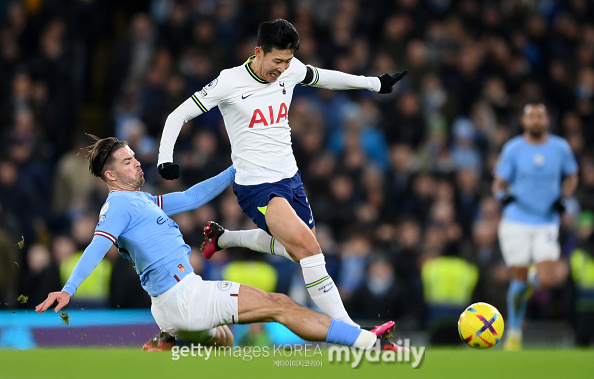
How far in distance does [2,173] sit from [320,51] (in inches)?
191

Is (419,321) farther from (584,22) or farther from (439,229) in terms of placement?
(584,22)

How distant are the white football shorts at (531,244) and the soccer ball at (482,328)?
10.3 ft

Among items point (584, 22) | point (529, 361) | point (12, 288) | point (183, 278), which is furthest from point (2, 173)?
point (584, 22)

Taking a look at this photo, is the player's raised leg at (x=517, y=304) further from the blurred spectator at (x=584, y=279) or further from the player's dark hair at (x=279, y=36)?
the player's dark hair at (x=279, y=36)

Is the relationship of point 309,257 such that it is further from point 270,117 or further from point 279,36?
point 279,36

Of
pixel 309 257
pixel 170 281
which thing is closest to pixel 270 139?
pixel 309 257

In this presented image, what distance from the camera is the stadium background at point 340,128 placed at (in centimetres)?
1118

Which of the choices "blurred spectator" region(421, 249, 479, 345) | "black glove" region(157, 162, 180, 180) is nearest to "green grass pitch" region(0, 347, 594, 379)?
"black glove" region(157, 162, 180, 180)

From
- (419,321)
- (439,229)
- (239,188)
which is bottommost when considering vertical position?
(419,321)

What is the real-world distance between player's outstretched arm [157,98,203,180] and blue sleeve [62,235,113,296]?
0.80 metres

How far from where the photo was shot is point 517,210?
10352mm

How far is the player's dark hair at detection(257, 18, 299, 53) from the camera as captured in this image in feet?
22.5

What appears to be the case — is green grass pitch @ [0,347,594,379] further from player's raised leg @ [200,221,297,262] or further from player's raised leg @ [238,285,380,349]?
player's raised leg @ [200,221,297,262]

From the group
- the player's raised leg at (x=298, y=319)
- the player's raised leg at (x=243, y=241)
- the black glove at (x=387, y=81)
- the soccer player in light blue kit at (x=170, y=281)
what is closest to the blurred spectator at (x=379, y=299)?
the player's raised leg at (x=243, y=241)
